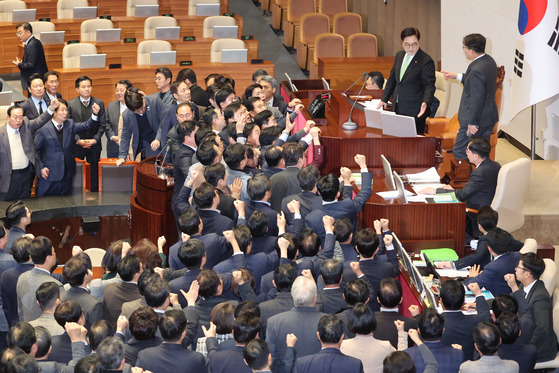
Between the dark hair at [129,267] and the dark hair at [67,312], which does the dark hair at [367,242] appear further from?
the dark hair at [67,312]

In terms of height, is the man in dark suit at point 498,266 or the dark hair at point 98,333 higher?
the man in dark suit at point 498,266

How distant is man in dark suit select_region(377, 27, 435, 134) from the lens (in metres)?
7.51

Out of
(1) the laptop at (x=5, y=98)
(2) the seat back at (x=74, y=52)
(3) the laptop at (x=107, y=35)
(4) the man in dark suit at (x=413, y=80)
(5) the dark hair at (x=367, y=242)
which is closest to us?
(5) the dark hair at (x=367, y=242)

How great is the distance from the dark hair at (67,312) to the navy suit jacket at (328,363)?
125 cm

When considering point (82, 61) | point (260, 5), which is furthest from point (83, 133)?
point (260, 5)

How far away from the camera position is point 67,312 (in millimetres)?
4480

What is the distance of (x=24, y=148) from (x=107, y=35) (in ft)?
15.3

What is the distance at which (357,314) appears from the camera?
4.30 meters

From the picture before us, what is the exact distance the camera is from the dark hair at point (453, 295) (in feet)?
15.4

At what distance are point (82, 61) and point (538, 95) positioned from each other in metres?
5.93

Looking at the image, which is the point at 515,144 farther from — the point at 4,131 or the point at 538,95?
the point at 4,131

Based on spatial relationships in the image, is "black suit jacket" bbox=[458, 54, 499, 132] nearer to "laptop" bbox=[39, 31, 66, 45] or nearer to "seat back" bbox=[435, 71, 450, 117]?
"seat back" bbox=[435, 71, 450, 117]

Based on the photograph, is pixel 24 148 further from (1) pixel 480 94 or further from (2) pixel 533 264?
(2) pixel 533 264

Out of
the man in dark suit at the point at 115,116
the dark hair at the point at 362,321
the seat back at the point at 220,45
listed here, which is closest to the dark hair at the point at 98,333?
the dark hair at the point at 362,321
